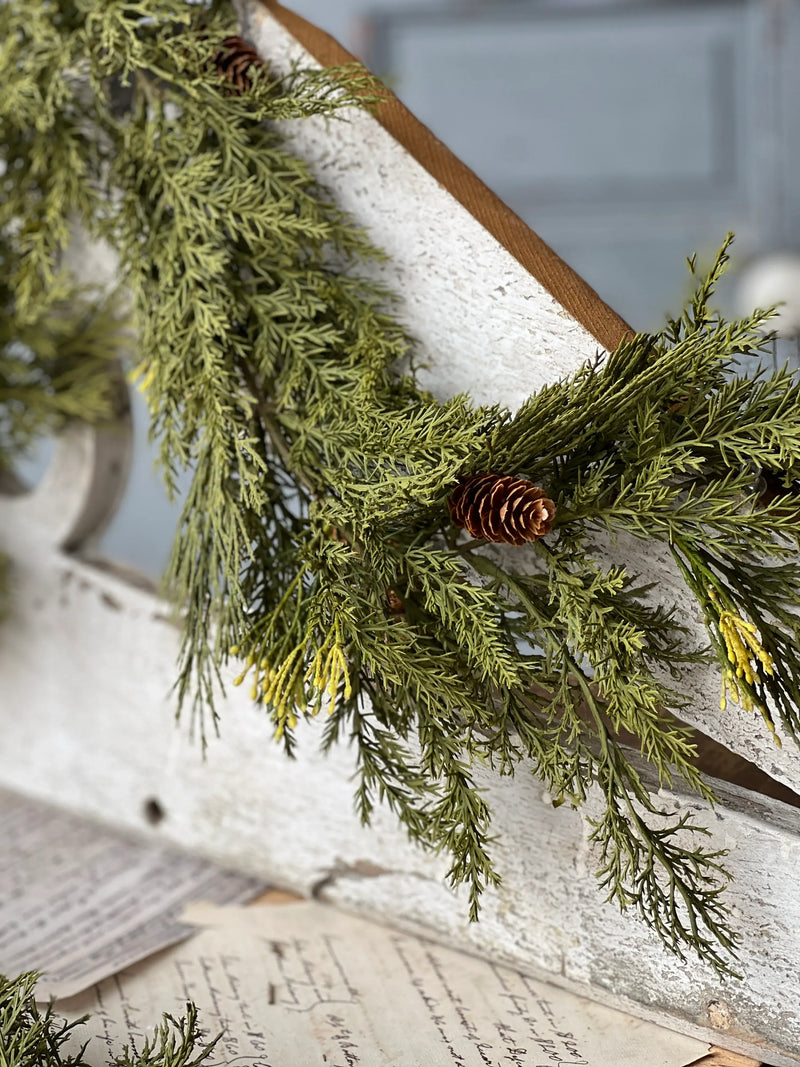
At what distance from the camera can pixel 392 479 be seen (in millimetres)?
463

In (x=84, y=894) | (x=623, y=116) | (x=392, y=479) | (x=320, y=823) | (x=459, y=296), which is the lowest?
(x=84, y=894)

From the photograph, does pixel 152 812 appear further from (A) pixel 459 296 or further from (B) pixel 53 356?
(A) pixel 459 296

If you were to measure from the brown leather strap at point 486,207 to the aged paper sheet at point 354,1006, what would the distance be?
13.4 inches

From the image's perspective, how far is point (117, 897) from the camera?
712 millimetres

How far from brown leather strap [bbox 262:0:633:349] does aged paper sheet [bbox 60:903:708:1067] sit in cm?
34

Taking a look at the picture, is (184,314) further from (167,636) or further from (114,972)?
(114,972)

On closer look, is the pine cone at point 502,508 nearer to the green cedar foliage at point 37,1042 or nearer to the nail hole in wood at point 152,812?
the green cedar foliage at point 37,1042

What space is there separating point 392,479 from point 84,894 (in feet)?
1.39

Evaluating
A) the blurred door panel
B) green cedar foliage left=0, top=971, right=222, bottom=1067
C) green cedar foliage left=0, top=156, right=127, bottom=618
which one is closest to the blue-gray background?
the blurred door panel

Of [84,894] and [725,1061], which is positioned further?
[84,894]

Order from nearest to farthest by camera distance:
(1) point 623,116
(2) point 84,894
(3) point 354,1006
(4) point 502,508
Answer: (4) point 502,508
(3) point 354,1006
(2) point 84,894
(1) point 623,116

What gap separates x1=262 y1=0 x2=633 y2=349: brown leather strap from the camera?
500 millimetres

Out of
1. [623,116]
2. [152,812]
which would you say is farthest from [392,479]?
[623,116]

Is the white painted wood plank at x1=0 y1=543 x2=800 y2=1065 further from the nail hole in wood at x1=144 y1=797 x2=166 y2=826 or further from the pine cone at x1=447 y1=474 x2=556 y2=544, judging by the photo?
the pine cone at x1=447 y1=474 x2=556 y2=544
